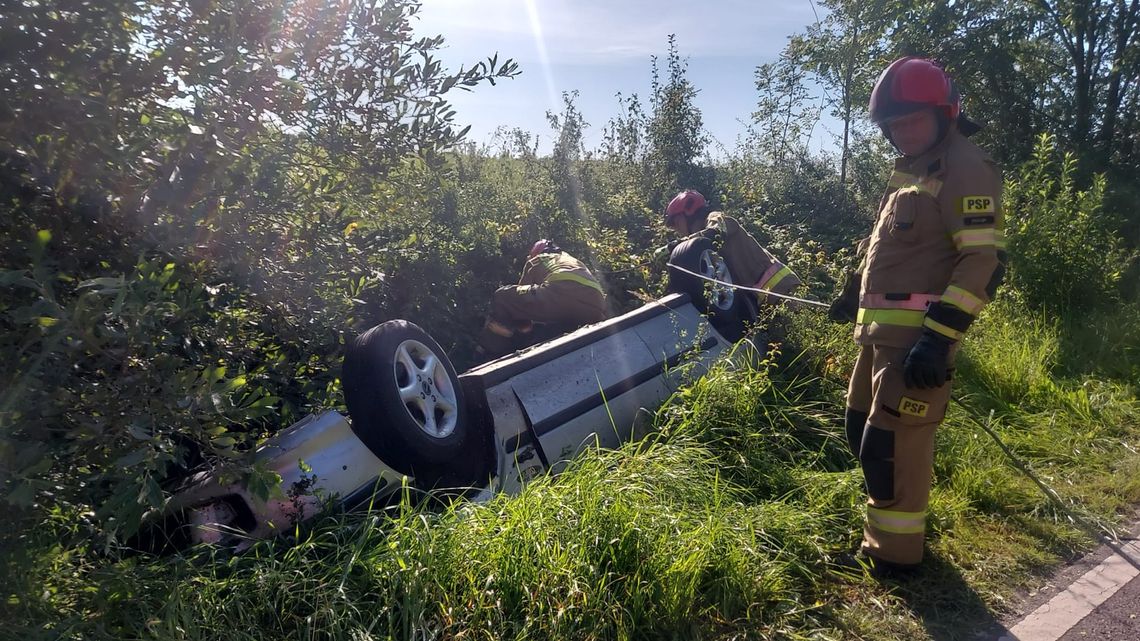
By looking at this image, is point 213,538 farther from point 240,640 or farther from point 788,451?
point 788,451

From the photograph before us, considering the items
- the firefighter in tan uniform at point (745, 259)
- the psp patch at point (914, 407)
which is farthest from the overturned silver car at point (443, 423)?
the firefighter in tan uniform at point (745, 259)

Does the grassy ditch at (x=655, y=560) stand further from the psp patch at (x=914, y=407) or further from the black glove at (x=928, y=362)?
the black glove at (x=928, y=362)

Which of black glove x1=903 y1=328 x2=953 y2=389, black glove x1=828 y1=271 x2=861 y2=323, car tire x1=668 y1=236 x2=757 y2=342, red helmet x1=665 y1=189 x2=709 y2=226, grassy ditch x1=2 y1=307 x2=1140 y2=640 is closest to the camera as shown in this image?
grassy ditch x1=2 y1=307 x2=1140 y2=640

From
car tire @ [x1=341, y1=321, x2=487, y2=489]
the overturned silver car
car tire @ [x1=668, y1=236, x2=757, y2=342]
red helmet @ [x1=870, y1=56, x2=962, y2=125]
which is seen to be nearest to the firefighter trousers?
red helmet @ [x1=870, y1=56, x2=962, y2=125]

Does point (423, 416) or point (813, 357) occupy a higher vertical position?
point (423, 416)

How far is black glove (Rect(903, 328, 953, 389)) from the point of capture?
9.46 feet

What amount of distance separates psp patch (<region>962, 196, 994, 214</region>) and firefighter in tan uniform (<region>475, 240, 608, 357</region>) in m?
2.65

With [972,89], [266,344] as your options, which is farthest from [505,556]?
[972,89]

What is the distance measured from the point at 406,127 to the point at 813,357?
9.46 feet

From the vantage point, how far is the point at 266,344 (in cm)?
364

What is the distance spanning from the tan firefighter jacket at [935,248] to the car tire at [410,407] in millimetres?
1816

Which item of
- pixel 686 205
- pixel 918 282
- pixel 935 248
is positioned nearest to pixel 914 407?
pixel 918 282

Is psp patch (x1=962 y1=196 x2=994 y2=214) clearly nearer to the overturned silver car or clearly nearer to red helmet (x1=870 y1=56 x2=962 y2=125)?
red helmet (x1=870 y1=56 x2=962 y2=125)

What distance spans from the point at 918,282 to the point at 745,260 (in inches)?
117
